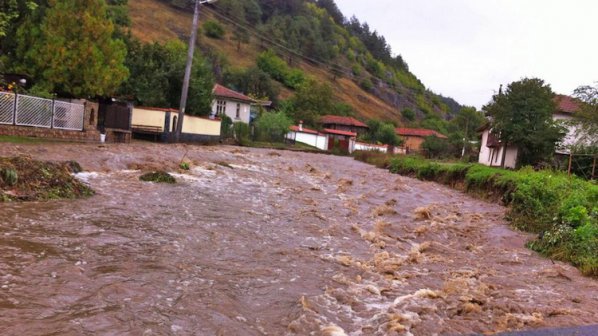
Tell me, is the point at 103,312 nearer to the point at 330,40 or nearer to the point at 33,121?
the point at 33,121

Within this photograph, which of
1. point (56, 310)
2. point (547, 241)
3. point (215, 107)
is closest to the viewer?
point (56, 310)

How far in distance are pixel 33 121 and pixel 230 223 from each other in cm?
1253

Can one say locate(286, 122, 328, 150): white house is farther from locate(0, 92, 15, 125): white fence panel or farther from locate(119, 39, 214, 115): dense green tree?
locate(0, 92, 15, 125): white fence panel

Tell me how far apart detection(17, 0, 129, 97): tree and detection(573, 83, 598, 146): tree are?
76.6 ft

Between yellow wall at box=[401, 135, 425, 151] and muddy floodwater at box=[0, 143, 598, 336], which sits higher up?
yellow wall at box=[401, 135, 425, 151]

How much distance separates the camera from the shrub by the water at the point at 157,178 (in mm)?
13961

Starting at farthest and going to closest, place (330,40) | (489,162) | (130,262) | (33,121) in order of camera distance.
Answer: (330,40)
(489,162)
(33,121)
(130,262)

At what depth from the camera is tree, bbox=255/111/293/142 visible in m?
49.1

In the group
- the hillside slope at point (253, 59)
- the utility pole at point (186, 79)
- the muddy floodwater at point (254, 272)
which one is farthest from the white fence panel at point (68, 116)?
the hillside slope at point (253, 59)

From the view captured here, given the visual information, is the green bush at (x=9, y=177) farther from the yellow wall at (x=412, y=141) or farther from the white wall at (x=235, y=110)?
the yellow wall at (x=412, y=141)

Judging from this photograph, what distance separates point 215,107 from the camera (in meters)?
50.8

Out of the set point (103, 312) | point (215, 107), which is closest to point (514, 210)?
point (103, 312)

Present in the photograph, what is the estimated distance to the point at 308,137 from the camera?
2403 inches

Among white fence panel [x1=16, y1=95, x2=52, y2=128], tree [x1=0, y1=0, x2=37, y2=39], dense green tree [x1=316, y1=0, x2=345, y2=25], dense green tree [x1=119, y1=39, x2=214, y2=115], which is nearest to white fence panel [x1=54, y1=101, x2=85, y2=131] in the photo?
white fence panel [x1=16, y1=95, x2=52, y2=128]
